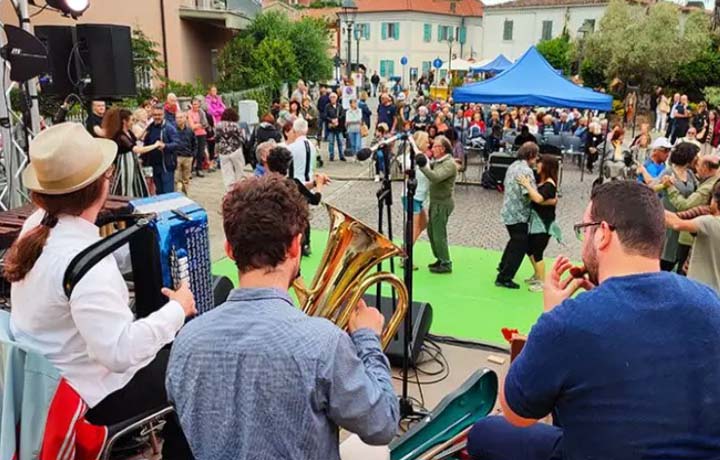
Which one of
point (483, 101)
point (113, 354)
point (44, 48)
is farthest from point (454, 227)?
point (113, 354)

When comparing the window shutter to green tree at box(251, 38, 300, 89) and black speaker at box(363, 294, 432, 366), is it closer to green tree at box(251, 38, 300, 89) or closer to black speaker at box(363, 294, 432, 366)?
green tree at box(251, 38, 300, 89)

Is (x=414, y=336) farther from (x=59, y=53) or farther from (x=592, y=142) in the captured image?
(x=592, y=142)

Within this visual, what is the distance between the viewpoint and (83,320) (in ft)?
7.04

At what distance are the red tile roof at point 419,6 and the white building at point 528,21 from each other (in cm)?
461

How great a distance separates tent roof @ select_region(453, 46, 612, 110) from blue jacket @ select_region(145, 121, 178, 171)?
5.23 m

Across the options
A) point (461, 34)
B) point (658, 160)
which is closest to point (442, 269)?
point (658, 160)

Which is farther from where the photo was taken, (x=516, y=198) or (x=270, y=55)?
(x=270, y=55)

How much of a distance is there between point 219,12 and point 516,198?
1561cm

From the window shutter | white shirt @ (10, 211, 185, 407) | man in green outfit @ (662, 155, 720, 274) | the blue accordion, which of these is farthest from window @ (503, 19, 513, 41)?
white shirt @ (10, 211, 185, 407)

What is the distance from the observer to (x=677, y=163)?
5758 mm

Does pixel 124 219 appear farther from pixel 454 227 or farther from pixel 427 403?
pixel 454 227

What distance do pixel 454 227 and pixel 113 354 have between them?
283 inches

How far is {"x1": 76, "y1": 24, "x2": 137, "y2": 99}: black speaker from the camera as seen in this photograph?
6305 millimetres

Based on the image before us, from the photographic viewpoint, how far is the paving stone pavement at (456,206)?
820cm
